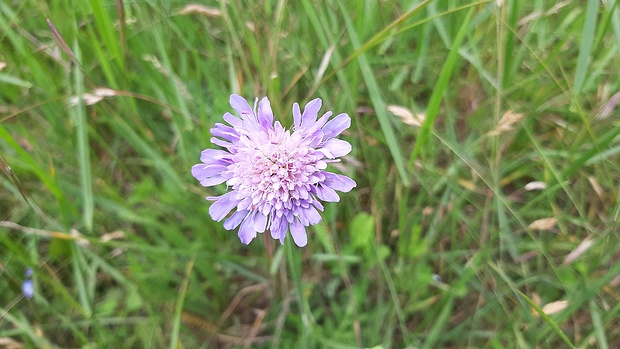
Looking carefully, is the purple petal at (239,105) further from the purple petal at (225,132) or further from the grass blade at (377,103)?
the grass blade at (377,103)

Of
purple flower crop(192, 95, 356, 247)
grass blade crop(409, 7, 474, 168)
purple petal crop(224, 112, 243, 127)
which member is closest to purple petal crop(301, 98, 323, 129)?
purple flower crop(192, 95, 356, 247)

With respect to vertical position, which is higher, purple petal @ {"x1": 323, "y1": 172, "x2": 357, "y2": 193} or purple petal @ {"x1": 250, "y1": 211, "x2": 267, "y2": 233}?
purple petal @ {"x1": 323, "y1": 172, "x2": 357, "y2": 193}

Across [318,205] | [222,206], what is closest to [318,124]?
[318,205]

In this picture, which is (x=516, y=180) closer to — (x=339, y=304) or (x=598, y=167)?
(x=598, y=167)

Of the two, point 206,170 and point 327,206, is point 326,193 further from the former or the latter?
point 327,206

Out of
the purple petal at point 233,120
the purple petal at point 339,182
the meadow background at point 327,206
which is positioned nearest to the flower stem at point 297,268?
the meadow background at point 327,206

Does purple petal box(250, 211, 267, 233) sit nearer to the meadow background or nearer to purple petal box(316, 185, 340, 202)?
purple petal box(316, 185, 340, 202)
